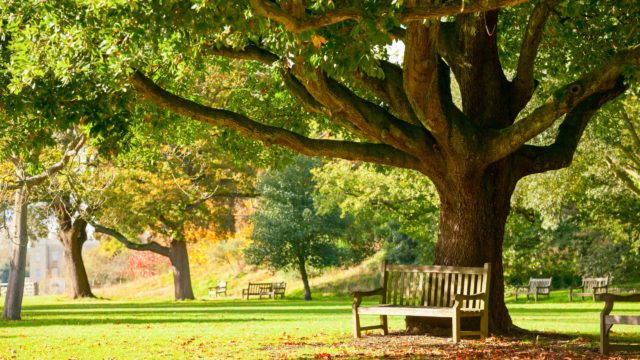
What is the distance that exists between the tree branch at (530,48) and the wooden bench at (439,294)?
10.6 ft

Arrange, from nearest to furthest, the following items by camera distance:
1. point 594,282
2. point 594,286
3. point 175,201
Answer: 1. point 594,286
2. point 594,282
3. point 175,201

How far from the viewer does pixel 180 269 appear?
4406 cm

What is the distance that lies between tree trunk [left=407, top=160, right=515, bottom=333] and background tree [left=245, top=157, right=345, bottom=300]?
27324mm

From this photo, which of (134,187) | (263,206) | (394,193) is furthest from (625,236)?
(134,187)

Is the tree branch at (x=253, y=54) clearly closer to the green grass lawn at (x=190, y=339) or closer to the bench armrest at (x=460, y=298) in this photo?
the green grass lawn at (x=190, y=339)

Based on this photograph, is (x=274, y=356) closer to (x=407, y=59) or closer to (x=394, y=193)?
(x=407, y=59)

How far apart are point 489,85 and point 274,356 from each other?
246 inches

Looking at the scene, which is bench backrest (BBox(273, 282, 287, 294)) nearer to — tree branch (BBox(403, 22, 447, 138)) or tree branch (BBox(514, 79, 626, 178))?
tree branch (BBox(514, 79, 626, 178))

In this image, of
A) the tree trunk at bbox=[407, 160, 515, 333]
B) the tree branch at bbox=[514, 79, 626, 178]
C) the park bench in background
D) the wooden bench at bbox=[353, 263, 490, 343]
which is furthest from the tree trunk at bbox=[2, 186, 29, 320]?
the park bench in background

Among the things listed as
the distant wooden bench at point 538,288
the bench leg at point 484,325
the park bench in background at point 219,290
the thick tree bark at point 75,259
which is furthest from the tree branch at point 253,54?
the park bench in background at point 219,290

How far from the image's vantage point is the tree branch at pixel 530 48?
45.4 ft

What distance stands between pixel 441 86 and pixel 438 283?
3297 millimetres

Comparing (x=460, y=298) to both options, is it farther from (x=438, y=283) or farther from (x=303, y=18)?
(x=303, y=18)

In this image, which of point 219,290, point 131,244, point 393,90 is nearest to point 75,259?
point 131,244
